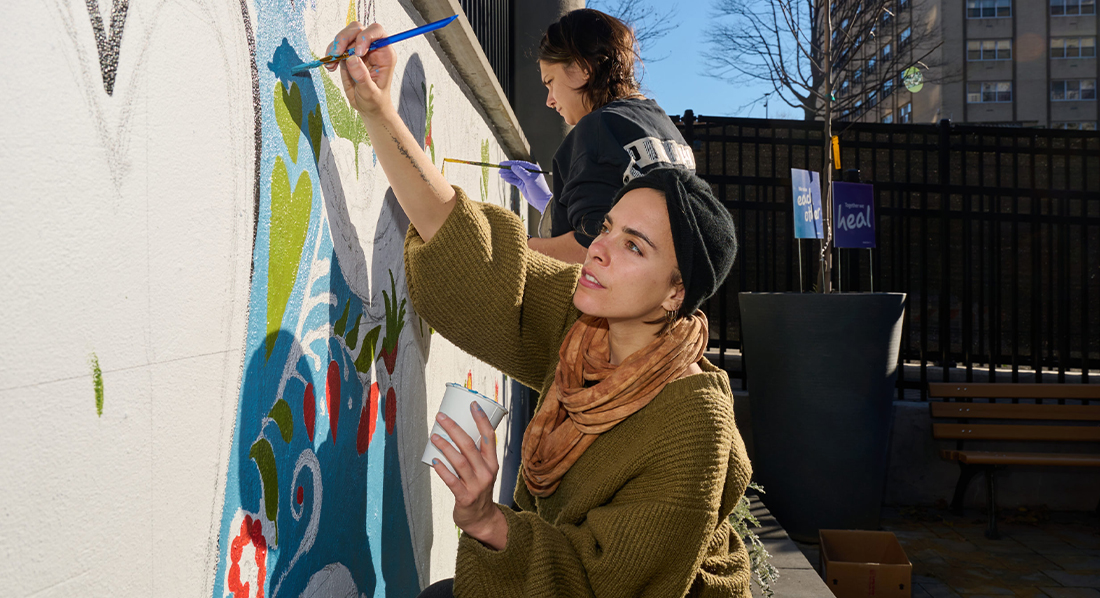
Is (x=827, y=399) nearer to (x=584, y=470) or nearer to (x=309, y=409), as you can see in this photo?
(x=584, y=470)

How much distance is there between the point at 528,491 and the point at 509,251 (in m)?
0.51

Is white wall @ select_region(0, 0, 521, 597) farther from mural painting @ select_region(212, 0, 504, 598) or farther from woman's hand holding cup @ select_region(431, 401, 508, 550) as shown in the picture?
woman's hand holding cup @ select_region(431, 401, 508, 550)

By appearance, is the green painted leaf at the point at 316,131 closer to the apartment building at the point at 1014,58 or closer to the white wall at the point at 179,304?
the white wall at the point at 179,304

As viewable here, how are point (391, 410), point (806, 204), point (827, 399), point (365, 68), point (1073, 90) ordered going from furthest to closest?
point (1073, 90) → point (806, 204) → point (827, 399) → point (391, 410) → point (365, 68)

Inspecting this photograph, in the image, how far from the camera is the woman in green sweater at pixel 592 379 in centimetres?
124

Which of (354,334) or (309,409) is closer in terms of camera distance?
(309,409)

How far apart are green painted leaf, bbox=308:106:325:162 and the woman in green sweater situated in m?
0.12

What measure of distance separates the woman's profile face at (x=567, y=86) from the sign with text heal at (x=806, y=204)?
294 centimetres

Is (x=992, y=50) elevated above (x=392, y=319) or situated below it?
above

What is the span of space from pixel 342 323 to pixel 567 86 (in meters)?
1.14

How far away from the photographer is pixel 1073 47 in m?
37.7

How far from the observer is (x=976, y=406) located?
5641 millimetres

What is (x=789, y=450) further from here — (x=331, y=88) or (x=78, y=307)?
(x=78, y=307)

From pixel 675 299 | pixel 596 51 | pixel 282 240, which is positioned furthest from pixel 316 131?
pixel 596 51
